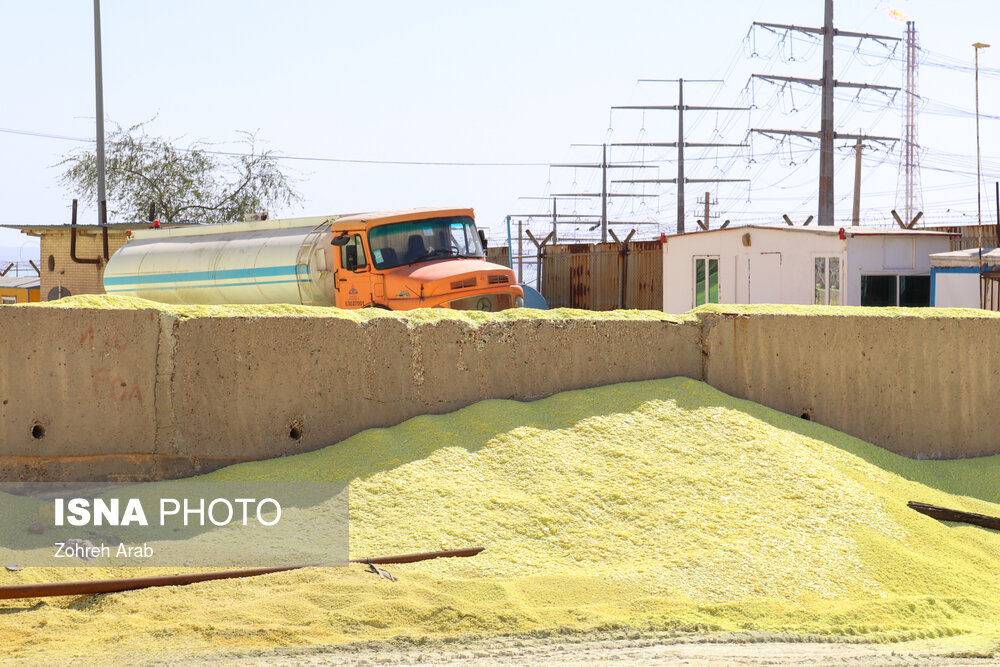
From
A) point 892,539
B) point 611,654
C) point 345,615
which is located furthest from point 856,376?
point 345,615

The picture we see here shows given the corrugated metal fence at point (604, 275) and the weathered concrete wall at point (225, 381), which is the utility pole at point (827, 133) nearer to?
the corrugated metal fence at point (604, 275)

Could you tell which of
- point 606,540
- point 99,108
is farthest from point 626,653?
point 99,108

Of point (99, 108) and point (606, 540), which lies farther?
point (99, 108)

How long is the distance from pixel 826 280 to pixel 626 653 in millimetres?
14664

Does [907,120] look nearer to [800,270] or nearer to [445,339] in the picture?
[800,270]

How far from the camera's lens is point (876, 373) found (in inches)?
386

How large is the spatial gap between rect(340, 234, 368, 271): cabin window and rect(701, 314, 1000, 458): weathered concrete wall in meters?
7.32

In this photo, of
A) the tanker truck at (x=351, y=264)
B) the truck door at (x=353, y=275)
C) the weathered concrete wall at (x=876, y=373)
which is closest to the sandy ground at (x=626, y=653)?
the weathered concrete wall at (x=876, y=373)

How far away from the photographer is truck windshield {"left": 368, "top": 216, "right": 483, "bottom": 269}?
15.6 meters

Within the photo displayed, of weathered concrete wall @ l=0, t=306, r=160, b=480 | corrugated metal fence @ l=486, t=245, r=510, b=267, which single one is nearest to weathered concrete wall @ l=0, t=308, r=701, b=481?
weathered concrete wall @ l=0, t=306, r=160, b=480

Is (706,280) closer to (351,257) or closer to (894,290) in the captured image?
(894,290)

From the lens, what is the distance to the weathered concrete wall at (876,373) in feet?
31.1

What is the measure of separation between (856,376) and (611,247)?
15665 millimetres

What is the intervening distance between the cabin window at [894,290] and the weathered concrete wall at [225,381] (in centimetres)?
1119
